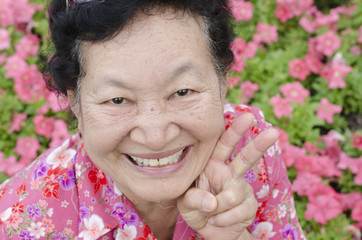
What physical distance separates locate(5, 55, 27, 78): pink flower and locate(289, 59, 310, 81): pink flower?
78.4 inches

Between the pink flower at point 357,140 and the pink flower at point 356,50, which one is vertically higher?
the pink flower at point 356,50

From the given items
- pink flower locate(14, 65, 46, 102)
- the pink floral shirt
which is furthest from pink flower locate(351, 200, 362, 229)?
pink flower locate(14, 65, 46, 102)

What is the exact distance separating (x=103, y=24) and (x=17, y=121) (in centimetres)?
211

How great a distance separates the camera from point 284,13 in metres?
3.53

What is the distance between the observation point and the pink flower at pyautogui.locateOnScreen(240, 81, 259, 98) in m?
3.15

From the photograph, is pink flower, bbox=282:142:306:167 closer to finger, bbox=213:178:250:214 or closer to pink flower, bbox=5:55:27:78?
finger, bbox=213:178:250:214

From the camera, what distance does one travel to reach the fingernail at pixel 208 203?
148cm

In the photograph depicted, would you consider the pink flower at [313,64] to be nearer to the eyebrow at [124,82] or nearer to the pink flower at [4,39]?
the eyebrow at [124,82]

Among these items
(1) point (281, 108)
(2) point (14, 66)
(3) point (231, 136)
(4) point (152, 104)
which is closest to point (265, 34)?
(1) point (281, 108)

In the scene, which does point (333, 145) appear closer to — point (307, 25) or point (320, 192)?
point (320, 192)

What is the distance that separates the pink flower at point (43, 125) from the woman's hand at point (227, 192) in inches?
69.5

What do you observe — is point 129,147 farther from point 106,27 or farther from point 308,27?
point 308,27

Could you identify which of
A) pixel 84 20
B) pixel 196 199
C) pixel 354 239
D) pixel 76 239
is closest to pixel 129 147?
pixel 196 199

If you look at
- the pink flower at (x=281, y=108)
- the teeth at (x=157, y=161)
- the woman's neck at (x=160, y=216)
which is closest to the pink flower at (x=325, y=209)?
the pink flower at (x=281, y=108)
